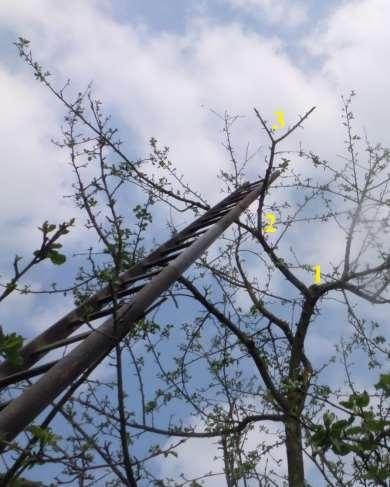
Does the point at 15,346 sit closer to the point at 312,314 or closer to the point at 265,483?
the point at 265,483

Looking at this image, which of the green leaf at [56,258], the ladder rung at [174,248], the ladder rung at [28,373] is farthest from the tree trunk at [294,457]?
the green leaf at [56,258]

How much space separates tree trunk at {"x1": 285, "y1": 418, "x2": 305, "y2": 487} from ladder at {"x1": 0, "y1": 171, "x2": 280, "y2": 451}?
3.43 metres

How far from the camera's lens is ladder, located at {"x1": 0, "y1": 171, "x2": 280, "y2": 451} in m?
2.00

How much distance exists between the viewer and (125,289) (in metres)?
3.26

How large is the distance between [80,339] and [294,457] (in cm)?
499

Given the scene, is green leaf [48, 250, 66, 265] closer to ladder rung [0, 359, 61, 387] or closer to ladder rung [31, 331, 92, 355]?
ladder rung [0, 359, 61, 387]

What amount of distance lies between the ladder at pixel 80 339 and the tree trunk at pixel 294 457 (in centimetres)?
343

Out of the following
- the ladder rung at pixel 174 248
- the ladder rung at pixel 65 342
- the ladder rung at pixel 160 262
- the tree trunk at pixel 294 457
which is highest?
the tree trunk at pixel 294 457

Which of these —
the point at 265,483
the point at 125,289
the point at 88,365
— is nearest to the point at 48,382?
the point at 88,365

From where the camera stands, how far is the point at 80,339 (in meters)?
2.55

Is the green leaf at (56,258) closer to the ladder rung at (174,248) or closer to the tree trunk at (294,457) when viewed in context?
the ladder rung at (174,248)

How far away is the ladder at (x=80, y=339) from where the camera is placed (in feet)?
6.55

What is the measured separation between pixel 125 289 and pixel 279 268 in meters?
5.38

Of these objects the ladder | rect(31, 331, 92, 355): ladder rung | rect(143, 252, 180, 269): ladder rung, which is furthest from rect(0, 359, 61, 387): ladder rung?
rect(143, 252, 180, 269): ladder rung
